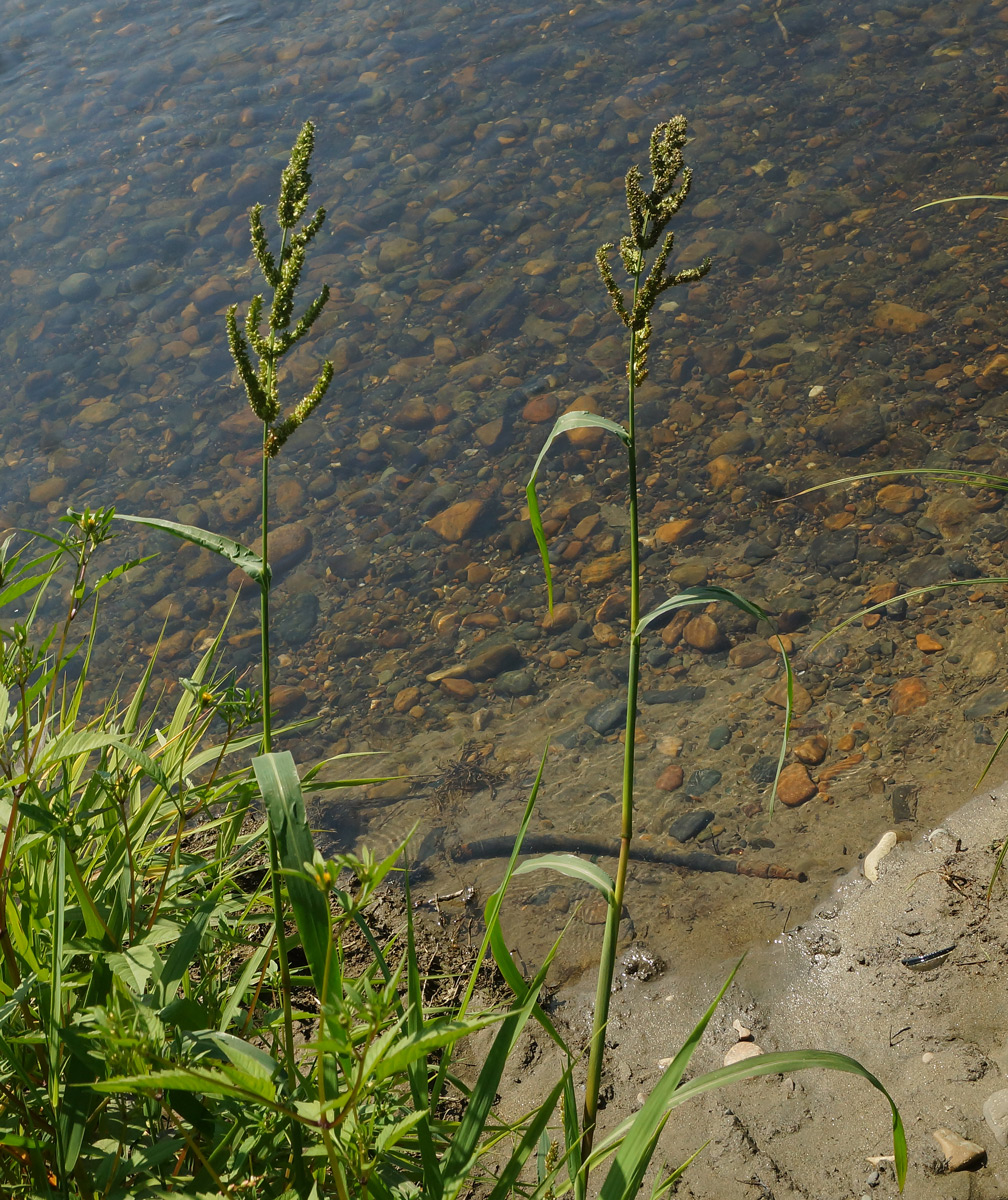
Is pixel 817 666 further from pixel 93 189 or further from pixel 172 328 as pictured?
pixel 93 189

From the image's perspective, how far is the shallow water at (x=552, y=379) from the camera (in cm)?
359

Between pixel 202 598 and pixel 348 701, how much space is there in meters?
1.19

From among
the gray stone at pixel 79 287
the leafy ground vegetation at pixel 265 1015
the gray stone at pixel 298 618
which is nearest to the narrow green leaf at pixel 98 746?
the leafy ground vegetation at pixel 265 1015

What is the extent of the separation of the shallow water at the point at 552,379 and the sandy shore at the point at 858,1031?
0.19 m

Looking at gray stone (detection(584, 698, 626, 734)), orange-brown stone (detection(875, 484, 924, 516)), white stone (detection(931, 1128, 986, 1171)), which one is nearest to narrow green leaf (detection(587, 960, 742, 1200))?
white stone (detection(931, 1128, 986, 1171))

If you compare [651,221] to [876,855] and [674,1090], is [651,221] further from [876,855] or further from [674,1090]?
[876,855]

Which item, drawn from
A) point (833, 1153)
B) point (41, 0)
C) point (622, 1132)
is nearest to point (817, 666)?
point (833, 1153)

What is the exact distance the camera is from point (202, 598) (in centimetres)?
498

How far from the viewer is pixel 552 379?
18.2ft

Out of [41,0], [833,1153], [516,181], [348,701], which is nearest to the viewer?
[833,1153]

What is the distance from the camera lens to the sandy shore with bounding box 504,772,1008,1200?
2.07 metres

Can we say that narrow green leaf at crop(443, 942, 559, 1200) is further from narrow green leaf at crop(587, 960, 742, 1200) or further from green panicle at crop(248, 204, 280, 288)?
green panicle at crop(248, 204, 280, 288)

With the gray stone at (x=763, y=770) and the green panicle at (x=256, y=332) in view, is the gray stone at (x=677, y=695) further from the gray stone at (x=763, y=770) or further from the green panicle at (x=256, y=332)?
the green panicle at (x=256, y=332)

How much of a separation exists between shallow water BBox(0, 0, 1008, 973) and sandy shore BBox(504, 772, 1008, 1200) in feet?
0.63
